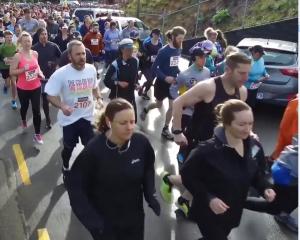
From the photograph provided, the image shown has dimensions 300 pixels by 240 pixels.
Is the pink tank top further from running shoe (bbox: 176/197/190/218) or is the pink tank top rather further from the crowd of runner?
running shoe (bbox: 176/197/190/218)

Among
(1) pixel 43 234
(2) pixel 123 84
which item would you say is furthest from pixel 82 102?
(1) pixel 43 234

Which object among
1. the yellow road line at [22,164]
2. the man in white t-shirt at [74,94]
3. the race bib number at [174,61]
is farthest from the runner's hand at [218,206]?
the race bib number at [174,61]

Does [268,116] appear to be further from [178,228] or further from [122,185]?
[122,185]

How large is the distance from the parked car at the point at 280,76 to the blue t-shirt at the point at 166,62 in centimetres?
242

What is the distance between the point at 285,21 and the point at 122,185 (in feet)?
47.6

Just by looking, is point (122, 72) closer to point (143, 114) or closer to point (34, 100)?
point (34, 100)

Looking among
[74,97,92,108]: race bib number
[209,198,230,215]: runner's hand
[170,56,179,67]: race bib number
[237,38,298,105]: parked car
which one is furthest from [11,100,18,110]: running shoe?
[209,198,230,215]: runner's hand

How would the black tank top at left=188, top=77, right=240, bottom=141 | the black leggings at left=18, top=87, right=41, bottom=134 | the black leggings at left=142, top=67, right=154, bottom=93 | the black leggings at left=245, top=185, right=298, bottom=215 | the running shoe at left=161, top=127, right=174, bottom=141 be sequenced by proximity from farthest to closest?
1. the black leggings at left=142, top=67, right=154, bottom=93
2. the running shoe at left=161, top=127, right=174, bottom=141
3. the black leggings at left=18, top=87, right=41, bottom=134
4. the black tank top at left=188, top=77, right=240, bottom=141
5. the black leggings at left=245, top=185, right=298, bottom=215

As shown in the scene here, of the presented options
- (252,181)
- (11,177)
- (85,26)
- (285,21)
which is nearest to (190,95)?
(252,181)

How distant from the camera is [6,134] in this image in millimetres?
7555

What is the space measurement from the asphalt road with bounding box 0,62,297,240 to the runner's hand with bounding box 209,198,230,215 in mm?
1519

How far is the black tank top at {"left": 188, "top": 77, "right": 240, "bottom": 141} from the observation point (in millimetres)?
4062

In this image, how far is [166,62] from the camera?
23.8 ft

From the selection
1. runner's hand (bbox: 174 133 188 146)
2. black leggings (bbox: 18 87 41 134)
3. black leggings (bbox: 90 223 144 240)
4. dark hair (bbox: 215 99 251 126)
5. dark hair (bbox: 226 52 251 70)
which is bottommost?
black leggings (bbox: 18 87 41 134)
